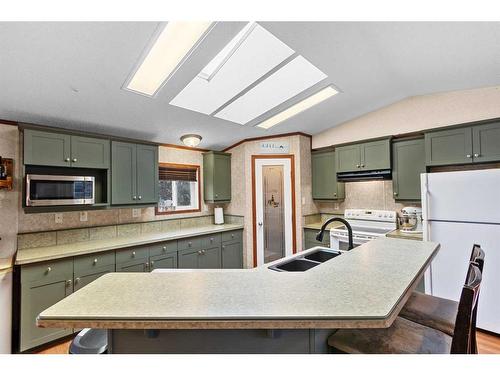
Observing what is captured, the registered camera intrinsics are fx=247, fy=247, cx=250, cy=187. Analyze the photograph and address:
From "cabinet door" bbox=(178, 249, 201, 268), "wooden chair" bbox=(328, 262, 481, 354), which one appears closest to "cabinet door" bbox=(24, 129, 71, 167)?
"cabinet door" bbox=(178, 249, 201, 268)

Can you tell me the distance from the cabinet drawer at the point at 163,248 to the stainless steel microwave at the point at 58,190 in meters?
0.88

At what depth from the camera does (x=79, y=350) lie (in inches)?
47.0

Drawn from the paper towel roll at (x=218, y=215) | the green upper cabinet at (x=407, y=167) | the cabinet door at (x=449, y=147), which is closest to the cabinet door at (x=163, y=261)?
the paper towel roll at (x=218, y=215)

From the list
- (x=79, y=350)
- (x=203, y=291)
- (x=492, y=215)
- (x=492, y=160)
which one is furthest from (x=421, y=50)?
(x=79, y=350)

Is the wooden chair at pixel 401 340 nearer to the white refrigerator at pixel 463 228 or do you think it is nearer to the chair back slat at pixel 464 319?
the chair back slat at pixel 464 319

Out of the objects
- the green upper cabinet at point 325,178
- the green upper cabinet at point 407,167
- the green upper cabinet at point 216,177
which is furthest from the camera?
the green upper cabinet at point 216,177

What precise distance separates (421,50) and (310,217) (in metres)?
2.77

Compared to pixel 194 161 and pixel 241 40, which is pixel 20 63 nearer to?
pixel 241 40

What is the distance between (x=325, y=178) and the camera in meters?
4.21

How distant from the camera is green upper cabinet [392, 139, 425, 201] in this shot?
3.20 metres

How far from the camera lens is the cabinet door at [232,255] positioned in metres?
4.00

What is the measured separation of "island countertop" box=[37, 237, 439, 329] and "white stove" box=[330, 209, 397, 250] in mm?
2022

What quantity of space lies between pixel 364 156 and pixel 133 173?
3.27 m

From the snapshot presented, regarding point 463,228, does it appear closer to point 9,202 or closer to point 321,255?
point 321,255
